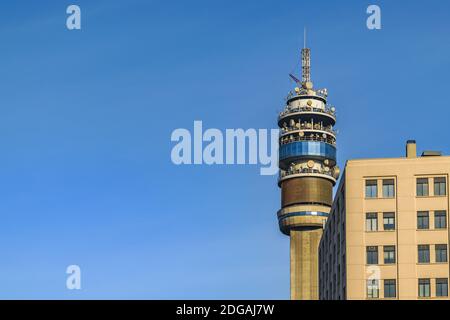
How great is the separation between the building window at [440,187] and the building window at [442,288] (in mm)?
9587

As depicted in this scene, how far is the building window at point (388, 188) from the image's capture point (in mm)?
105938

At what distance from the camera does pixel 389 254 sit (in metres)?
105

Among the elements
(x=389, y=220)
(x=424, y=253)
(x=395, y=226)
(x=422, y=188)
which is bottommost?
(x=424, y=253)

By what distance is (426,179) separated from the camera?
10538 centimetres

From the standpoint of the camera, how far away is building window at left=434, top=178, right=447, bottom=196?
105m

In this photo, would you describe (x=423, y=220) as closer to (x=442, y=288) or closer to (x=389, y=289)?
(x=442, y=288)

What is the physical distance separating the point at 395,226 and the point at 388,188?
4290 millimetres

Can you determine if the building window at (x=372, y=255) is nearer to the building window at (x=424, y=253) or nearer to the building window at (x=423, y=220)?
the building window at (x=424, y=253)

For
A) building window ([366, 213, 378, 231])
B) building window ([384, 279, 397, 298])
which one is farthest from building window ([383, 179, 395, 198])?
building window ([384, 279, 397, 298])

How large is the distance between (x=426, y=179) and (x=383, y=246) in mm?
8772

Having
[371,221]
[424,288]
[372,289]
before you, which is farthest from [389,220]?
[424,288]

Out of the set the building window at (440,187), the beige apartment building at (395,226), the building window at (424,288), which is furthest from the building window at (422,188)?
the building window at (424,288)
